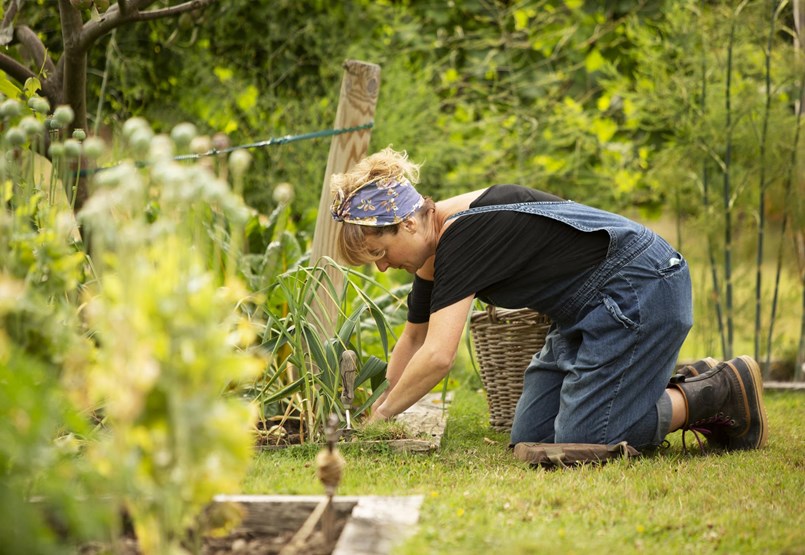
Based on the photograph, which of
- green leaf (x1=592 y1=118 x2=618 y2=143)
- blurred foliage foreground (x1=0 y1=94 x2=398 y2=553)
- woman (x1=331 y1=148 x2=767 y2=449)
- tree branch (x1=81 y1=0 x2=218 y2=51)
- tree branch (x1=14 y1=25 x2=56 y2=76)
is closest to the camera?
blurred foliage foreground (x1=0 y1=94 x2=398 y2=553)

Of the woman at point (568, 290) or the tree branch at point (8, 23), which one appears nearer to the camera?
the woman at point (568, 290)

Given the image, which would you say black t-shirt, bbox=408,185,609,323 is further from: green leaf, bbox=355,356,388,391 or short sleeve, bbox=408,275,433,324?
green leaf, bbox=355,356,388,391

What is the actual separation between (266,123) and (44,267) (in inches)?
164

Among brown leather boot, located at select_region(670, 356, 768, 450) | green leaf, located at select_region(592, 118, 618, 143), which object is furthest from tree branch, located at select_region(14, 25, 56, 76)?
green leaf, located at select_region(592, 118, 618, 143)

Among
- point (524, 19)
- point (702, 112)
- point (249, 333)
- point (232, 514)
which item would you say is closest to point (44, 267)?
point (249, 333)

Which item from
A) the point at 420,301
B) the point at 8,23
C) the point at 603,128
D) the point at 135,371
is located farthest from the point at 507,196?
the point at 603,128

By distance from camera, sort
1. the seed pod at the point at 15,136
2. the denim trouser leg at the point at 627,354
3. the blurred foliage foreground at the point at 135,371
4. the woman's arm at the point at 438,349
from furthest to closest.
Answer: the denim trouser leg at the point at 627,354, the woman's arm at the point at 438,349, the seed pod at the point at 15,136, the blurred foliage foreground at the point at 135,371

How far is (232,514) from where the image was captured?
60.6 inches

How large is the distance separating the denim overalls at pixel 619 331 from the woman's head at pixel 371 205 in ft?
0.92

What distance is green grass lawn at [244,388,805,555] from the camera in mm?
1733

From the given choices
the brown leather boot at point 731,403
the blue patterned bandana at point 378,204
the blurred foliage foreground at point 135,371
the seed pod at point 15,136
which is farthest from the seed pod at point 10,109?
the brown leather boot at point 731,403

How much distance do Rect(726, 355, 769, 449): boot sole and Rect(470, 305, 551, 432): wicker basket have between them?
2.16 feet

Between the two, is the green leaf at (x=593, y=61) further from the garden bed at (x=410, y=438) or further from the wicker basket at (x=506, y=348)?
the garden bed at (x=410, y=438)

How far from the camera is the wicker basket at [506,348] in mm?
3150
